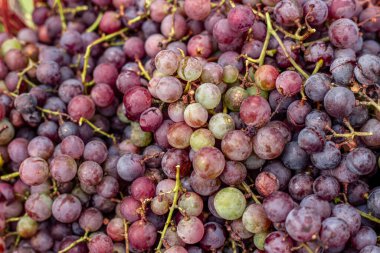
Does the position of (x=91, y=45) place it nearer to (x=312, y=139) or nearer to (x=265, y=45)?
(x=265, y=45)

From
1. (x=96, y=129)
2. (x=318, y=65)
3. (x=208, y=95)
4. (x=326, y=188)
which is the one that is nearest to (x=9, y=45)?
(x=96, y=129)

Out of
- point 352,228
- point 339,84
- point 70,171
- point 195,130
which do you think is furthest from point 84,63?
point 352,228

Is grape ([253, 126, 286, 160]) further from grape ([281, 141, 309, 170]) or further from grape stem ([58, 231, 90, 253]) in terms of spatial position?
grape stem ([58, 231, 90, 253])

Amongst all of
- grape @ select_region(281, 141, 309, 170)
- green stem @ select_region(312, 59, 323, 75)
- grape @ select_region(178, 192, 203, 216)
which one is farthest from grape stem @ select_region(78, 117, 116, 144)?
green stem @ select_region(312, 59, 323, 75)

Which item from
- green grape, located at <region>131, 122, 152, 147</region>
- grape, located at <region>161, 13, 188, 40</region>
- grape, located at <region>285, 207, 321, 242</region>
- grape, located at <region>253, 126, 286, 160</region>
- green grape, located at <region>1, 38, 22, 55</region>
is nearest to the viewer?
grape, located at <region>285, 207, 321, 242</region>

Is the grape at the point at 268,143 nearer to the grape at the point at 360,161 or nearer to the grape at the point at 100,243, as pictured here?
the grape at the point at 360,161

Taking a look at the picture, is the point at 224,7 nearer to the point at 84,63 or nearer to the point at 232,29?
the point at 232,29
